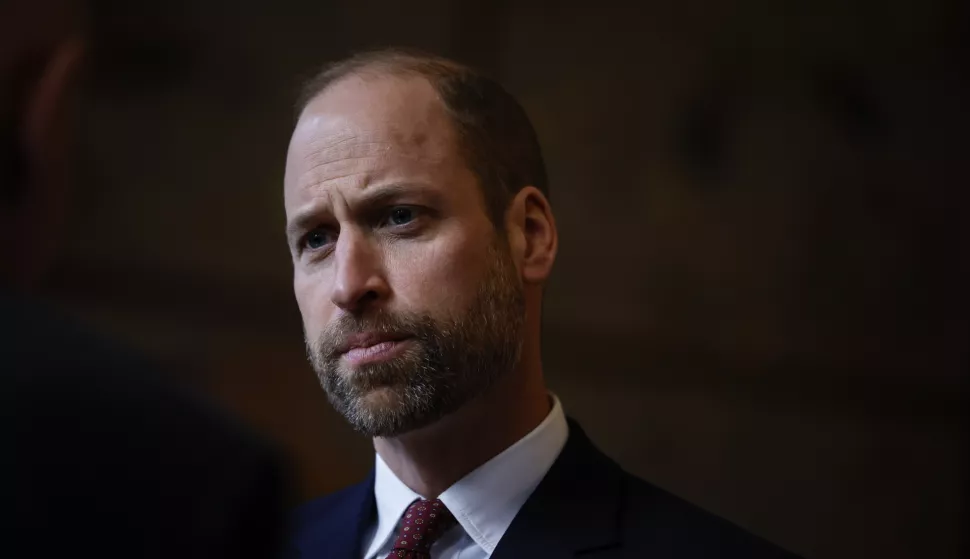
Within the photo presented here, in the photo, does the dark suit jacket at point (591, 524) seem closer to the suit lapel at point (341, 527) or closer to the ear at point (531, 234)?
the suit lapel at point (341, 527)

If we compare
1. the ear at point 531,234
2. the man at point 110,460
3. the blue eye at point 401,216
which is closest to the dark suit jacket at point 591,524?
the ear at point 531,234

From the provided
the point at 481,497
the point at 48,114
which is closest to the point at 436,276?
the point at 481,497

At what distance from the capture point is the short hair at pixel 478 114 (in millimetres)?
2336

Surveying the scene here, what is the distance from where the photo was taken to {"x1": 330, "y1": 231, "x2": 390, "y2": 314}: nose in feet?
6.95

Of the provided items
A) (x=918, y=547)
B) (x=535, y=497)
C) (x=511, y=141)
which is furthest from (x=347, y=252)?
(x=918, y=547)

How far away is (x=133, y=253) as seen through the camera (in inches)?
92.5

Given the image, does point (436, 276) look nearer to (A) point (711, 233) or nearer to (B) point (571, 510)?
(B) point (571, 510)

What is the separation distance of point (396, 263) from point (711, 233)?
4.61 ft

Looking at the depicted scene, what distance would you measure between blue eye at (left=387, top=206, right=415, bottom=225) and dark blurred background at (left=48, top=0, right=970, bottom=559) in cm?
68

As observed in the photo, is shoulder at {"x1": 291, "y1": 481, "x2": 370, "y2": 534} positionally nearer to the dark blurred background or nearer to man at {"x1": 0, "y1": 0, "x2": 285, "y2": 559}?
the dark blurred background

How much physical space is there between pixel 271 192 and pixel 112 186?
0.55 meters

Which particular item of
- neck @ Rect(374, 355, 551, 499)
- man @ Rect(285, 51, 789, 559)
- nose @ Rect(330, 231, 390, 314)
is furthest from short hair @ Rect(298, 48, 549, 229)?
neck @ Rect(374, 355, 551, 499)

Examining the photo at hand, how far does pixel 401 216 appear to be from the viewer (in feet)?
7.26

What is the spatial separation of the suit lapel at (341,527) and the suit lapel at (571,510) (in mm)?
398
